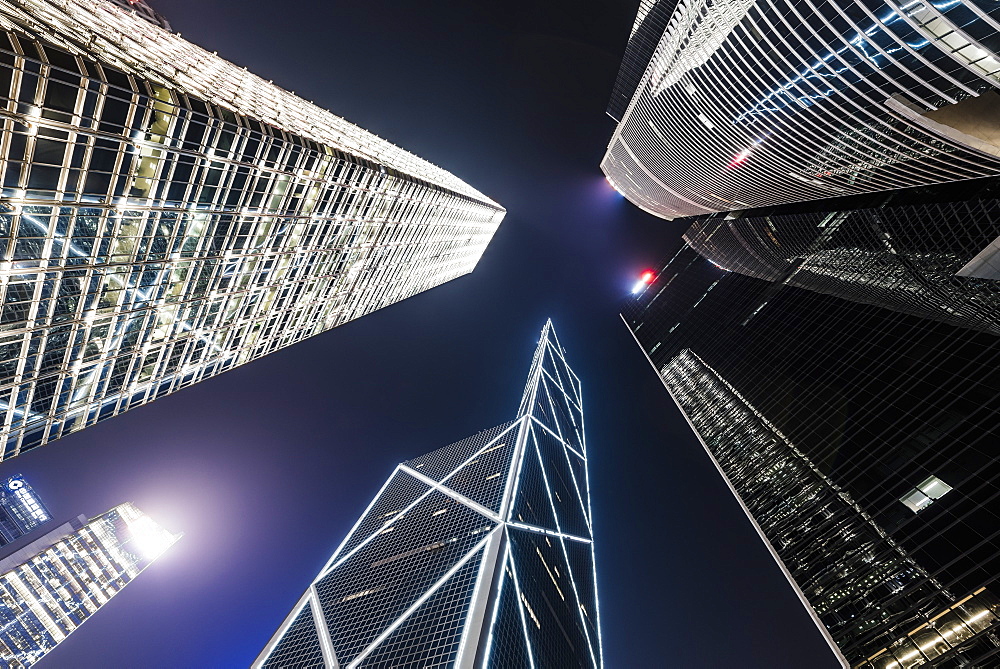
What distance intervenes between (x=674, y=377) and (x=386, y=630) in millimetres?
77723

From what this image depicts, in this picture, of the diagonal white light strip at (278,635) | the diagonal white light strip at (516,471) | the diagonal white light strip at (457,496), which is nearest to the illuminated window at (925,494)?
the diagonal white light strip at (516,471)

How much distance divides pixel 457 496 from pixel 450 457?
25206mm

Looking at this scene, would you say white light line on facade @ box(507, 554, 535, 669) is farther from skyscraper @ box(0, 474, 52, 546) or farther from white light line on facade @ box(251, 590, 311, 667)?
skyscraper @ box(0, 474, 52, 546)

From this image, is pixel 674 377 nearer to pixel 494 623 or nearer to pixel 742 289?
pixel 742 289

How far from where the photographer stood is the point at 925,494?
1779 inches

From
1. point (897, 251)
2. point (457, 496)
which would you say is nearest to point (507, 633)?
point (457, 496)

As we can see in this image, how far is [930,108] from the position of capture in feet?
150

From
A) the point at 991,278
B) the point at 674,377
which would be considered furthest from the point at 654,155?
the point at 991,278

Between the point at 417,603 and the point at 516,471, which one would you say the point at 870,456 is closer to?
the point at 516,471

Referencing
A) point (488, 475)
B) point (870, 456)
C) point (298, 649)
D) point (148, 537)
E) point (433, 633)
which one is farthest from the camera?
point (148, 537)

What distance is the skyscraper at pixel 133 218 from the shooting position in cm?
2331

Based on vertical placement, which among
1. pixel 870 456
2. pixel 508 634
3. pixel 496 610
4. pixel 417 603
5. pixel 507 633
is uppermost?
pixel 417 603

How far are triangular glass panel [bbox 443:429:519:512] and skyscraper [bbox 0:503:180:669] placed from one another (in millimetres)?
101054

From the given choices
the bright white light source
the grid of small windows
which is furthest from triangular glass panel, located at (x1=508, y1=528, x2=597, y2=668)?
the bright white light source
